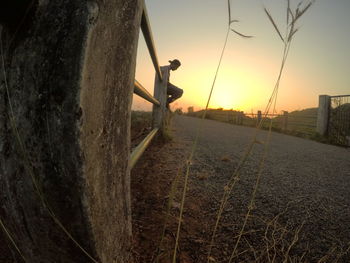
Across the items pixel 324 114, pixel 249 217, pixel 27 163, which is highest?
pixel 324 114

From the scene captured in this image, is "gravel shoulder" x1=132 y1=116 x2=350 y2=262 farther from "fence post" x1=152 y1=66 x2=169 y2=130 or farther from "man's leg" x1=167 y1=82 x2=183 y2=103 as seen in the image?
"man's leg" x1=167 y1=82 x2=183 y2=103

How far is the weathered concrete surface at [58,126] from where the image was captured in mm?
390

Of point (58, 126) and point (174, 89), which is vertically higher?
point (174, 89)

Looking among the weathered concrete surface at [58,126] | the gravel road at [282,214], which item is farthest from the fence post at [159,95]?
the weathered concrete surface at [58,126]

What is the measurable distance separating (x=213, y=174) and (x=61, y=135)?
1.51 metres

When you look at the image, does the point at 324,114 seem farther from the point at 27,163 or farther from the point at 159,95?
the point at 27,163

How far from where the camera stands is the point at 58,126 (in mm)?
393

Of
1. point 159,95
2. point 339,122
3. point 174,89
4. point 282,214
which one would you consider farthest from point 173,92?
point 339,122

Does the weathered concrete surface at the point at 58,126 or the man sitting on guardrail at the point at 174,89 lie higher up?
the man sitting on guardrail at the point at 174,89

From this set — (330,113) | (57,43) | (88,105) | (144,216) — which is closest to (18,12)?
(57,43)

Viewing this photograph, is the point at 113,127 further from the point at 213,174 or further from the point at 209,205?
the point at 213,174

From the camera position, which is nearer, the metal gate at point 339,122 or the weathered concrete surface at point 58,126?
the weathered concrete surface at point 58,126

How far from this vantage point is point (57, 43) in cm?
39

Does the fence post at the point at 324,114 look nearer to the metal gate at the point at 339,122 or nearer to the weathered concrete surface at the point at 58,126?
the metal gate at the point at 339,122
